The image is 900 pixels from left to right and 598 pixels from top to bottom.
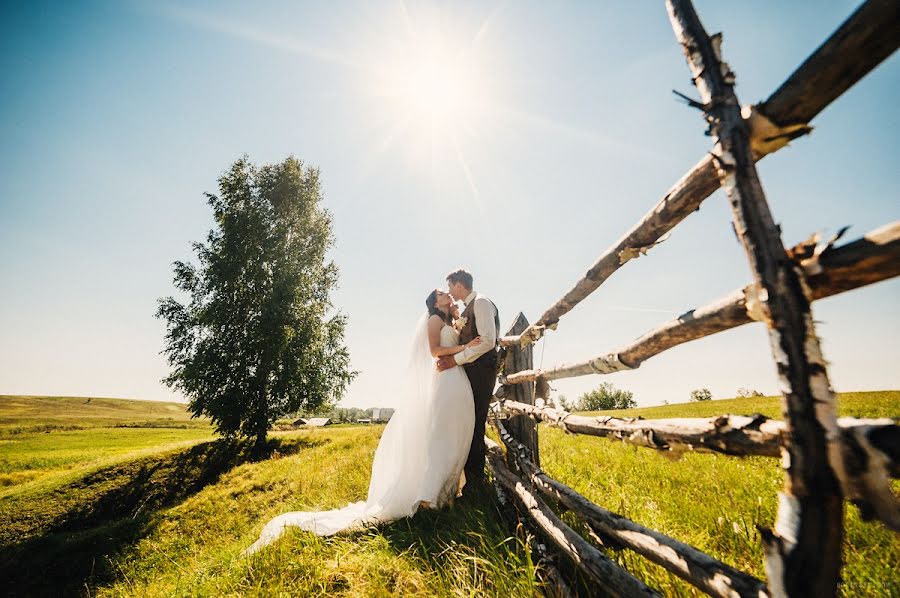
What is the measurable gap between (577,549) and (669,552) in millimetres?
639

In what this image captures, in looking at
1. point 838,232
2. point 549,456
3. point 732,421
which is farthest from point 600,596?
point 549,456

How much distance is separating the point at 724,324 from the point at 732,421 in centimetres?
33

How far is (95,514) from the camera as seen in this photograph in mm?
9312

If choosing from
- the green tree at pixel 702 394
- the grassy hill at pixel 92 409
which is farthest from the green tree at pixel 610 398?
the grassy hill at pixel 92 409

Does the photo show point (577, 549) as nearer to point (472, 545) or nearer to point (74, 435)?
point (472, 545)

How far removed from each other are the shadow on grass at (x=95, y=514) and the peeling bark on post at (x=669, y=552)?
7483 mm

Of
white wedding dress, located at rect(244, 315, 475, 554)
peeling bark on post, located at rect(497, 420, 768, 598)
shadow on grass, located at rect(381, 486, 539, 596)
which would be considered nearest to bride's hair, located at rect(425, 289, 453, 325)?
white wedding dress, located at rect(244, 315, 475, 554)

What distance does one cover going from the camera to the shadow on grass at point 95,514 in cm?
621

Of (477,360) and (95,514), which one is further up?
(477,360)

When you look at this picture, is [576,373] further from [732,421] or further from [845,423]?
[845,423]

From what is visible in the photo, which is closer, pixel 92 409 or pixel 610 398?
pixel 610 398

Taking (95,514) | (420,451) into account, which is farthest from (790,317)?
(95,514)

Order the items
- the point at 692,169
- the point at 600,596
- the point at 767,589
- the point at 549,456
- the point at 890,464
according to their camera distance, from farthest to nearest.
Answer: the point at 549,456
the point at 600,596
the point at 692,169
the point at 767,589
the point at 890,464

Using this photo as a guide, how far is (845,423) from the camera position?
2.85 ft
